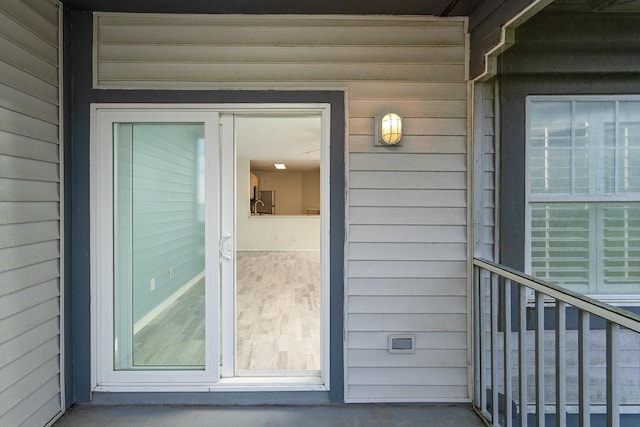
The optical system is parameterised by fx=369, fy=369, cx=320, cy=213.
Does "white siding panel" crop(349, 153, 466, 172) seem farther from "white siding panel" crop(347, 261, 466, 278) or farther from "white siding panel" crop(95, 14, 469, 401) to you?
"white siding panel" crop(347, 261, 466, 278)

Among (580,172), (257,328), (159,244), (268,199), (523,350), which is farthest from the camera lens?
(268,199)

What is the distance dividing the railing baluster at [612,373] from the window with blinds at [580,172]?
132cm

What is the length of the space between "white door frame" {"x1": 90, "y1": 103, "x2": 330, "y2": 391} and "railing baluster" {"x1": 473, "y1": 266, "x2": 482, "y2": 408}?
931mm

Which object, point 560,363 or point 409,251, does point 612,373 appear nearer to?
point 560,363

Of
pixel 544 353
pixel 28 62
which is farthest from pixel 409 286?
pixel 28 62

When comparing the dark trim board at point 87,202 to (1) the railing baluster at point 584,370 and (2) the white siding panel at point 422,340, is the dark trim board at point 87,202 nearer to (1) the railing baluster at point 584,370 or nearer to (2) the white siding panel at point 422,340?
(2) the white siding panel at point 422,340

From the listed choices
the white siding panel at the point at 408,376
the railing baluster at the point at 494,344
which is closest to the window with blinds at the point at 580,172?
the railing baluster at the point at 494,344

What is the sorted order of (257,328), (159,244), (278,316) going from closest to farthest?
(159,244) < (257,328) < (278,316)

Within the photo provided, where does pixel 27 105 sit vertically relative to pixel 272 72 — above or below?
below

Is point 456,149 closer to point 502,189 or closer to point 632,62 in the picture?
point 502,189

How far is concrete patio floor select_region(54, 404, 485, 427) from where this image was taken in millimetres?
2158

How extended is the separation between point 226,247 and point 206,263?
0.16m

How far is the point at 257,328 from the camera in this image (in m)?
3.70

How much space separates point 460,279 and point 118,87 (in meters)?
2.49
